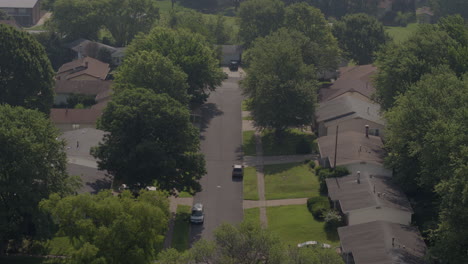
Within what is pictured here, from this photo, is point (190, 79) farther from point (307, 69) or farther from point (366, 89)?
point (366, 89)

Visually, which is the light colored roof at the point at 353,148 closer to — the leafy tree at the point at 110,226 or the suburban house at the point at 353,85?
the suburban house at the point at 353,85

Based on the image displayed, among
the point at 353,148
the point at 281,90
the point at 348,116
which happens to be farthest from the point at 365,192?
the point at 281,90

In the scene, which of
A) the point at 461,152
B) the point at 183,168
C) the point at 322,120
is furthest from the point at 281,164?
the point at 461,152

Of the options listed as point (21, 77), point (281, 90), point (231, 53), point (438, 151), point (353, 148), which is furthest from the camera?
point (231, 53)

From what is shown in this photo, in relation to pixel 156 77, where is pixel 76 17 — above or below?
below

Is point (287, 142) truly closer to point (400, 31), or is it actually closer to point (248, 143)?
point (248, 143)

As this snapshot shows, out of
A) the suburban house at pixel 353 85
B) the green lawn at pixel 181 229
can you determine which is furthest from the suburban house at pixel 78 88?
the green lawn at pixel 181 229

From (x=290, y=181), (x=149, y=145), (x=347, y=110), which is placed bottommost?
(x=290, y=181)

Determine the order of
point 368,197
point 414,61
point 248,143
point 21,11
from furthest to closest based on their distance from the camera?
point 21,11 → point 248,143 → point 414,61 → point 368,197

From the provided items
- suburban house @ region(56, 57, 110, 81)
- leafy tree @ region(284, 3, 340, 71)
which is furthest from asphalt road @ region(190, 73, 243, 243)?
suburban house @ region(56, 57, 110, 81)
